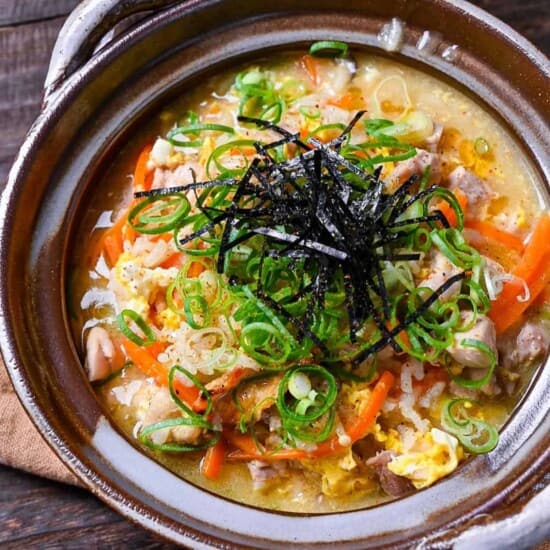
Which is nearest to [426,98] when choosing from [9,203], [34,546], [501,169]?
[501,169]

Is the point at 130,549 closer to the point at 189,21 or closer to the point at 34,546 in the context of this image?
the point at 34,546

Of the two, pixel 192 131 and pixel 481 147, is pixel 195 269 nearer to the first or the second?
pixel 192 131

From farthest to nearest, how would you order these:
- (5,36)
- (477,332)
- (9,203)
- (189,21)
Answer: (5,36), (189,21), (9,203), (477,332)

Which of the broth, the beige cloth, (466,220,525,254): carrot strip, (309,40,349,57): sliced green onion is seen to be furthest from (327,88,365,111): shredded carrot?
the beige cloth

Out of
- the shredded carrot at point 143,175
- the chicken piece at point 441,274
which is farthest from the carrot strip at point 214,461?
the shredded carrot at point 143,175

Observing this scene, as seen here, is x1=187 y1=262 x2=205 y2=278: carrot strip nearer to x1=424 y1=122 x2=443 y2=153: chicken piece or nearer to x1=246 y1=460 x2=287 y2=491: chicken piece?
x1=246 y1=460 x2=287 y2=491: chicken piece

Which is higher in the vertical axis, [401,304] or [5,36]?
[5,36]
